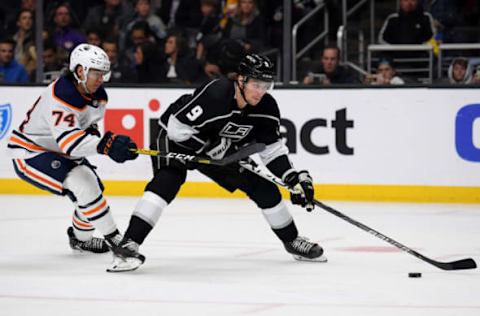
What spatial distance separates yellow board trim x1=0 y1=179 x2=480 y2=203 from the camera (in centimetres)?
773

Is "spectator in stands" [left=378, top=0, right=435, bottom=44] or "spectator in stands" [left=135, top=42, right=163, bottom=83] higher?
"spectator in stands" [left=378, top=0, right=435, bottom=44]

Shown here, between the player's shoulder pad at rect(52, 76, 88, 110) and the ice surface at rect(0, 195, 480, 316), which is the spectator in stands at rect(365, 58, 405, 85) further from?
the player's shoulder pad at rect(52, 76, 88, 110)

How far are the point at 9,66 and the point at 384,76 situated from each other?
120 inches

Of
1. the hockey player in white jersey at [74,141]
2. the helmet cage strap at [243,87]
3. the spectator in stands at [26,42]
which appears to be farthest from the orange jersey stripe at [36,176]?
the spectator in stands at [26,42]

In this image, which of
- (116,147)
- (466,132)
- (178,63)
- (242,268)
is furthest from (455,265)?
(178,63)

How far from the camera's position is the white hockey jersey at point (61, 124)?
4.92 meters

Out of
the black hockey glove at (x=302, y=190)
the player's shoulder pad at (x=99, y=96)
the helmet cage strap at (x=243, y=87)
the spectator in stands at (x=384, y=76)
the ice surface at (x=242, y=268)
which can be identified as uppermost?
the helmet cage strap at (x=243, y=87)

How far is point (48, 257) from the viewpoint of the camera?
543cm

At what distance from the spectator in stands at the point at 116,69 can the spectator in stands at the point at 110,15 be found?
24.3 inches

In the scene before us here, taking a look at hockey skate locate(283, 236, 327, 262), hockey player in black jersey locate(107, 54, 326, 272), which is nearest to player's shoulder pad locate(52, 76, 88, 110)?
hockey player in black jersey locate(107, 54, 326, 272)

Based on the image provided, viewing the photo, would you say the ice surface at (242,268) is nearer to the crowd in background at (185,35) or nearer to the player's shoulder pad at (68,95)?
the player's shoulder pad at (68,95)

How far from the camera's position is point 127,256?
4.82 m

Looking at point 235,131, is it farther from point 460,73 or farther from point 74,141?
point 460,73

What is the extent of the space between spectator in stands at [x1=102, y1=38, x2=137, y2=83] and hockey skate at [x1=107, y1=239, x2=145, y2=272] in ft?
14.3
